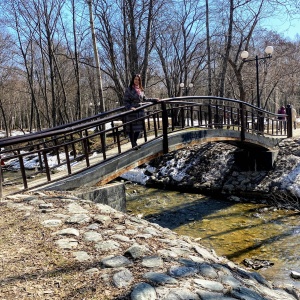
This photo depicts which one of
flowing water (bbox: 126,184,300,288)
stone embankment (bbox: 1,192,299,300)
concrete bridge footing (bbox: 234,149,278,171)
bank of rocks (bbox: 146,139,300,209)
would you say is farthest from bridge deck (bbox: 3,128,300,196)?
concrete bridge footing (bbox: 234,149,278,171)

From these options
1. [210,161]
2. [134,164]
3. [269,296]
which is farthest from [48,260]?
[210,161]

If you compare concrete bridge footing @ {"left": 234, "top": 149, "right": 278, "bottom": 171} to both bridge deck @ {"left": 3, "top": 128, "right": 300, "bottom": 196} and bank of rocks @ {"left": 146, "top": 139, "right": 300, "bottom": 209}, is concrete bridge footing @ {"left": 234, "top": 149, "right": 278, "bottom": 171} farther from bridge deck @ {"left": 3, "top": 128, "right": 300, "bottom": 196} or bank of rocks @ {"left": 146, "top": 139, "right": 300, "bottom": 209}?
bridge deck @ {"left": 3, "top": 128, "right": 300, "bottom": 196}

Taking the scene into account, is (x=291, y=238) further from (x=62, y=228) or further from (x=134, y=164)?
(x=62, y=228)

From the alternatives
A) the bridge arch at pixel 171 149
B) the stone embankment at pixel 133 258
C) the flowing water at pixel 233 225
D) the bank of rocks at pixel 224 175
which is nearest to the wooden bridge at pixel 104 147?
the bridge arch at pixel 171 149

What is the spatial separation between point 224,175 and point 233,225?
11.8 feet

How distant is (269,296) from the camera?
2799mm

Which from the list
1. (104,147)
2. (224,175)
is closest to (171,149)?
(104,147)

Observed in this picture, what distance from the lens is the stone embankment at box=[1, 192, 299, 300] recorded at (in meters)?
2.24

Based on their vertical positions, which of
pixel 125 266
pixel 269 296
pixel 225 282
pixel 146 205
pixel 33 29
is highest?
pixel 33 29

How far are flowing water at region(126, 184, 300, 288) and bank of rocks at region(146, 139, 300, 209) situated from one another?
55 cm

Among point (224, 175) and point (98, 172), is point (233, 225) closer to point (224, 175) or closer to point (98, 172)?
point (224, 175)

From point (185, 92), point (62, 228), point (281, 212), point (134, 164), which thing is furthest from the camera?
point (185, 92)

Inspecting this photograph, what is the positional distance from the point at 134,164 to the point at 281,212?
15.9 feet

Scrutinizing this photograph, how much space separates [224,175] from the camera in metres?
11.1
